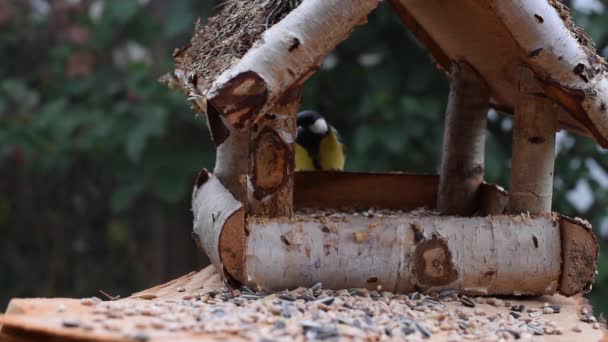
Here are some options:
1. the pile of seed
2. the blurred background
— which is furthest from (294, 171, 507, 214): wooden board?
the blurred background

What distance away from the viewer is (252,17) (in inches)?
70.6

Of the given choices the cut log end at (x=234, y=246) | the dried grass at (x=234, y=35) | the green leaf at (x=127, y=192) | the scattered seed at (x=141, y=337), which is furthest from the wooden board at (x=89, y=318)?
the green leaf at (x=127, y=192)

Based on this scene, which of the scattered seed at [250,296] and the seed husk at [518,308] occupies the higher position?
the scattered seed at [250,296]

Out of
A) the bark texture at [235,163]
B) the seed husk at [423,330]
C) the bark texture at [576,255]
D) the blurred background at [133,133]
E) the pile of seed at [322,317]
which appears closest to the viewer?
the pile of seed at [322,317]

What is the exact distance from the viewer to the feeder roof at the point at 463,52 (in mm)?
1512

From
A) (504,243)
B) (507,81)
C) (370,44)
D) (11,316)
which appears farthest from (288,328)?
(370,44)

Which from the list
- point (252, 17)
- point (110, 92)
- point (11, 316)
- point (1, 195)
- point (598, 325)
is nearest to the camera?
point (11, 316)

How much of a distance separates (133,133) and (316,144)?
0.88 metres

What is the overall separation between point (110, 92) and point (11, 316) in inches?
106

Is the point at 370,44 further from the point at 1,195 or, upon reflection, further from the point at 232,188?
the point at 1,195

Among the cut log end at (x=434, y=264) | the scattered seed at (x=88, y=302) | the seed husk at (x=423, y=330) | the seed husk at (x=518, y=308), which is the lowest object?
the seed husk at (x=423, y=330)

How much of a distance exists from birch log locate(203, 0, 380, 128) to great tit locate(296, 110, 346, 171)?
1462 mm

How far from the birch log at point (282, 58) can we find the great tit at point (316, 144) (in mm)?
1462

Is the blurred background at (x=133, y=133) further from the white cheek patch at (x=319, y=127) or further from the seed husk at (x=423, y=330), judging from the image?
the seed husk at (x=423, y=330)
